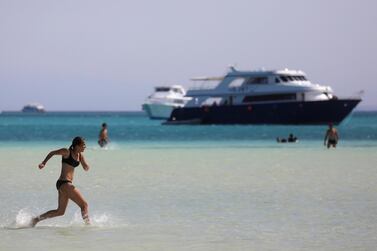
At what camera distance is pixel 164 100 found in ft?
425

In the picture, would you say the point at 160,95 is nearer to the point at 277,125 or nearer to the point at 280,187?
the point at 277,125

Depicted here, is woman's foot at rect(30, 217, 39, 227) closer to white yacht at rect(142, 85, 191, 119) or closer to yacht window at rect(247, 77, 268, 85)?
yacht window at rect(247, 77, 268, 85)

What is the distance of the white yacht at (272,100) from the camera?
87.7m

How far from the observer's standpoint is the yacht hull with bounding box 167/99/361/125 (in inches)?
3433

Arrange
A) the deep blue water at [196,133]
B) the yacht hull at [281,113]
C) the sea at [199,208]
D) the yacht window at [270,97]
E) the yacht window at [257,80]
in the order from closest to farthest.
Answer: the sea at [199,208] < the deep blue water at [196,133] < the yacht hull at [281,113] < the yacht window at [270,97] < the yacht window at [257,80]

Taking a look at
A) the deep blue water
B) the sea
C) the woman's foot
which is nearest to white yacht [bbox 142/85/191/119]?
the deep blue water

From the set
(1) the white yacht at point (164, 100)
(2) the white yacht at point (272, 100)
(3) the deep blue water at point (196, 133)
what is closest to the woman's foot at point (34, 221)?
(3) the deep blue water at point (196, 133)

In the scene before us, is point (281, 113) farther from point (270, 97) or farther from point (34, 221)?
point (34, 221)

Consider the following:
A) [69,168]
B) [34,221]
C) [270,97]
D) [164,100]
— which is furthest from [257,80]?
[69,168]

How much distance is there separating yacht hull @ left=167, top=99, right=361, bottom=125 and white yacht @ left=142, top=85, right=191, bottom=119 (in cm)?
3102

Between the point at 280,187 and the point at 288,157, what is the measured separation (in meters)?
13.5

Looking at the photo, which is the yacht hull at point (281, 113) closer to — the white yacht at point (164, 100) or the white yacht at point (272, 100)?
the white yacht at point (272, 100)

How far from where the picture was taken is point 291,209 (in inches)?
639

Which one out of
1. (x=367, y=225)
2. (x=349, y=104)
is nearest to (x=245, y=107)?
(x=349, y=104)
